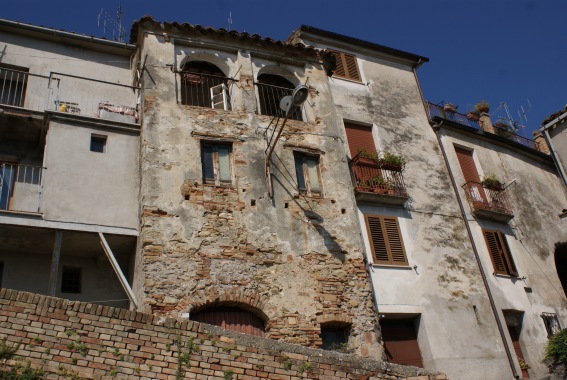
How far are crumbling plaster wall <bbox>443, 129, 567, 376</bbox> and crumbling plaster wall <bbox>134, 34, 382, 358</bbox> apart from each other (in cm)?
572

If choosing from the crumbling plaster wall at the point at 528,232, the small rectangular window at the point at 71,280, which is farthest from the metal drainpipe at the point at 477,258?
the small rectangular window at the point at 71,280

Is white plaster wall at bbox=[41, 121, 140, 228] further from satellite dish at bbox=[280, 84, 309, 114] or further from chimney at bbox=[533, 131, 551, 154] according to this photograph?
chimney at bbox=[533, 131, 551, 154]

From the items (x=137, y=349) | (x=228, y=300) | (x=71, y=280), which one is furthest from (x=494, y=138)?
(x=137, y=349)

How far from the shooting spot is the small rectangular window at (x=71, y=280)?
1348cm

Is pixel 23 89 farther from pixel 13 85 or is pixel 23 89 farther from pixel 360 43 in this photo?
pixel 360 43

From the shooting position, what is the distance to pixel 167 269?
40.2ft

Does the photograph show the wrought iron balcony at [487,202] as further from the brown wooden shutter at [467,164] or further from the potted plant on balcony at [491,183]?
the brown wooden shutter at [467,164]

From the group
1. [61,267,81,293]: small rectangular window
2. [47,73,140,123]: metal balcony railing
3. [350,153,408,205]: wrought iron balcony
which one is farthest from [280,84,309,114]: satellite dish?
[61,267,81,293]: small rectangular window

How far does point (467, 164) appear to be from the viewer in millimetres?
19969

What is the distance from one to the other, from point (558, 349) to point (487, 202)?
5901 mm

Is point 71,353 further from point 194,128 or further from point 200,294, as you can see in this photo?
point 194,128

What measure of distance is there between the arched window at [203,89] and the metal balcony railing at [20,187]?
432 centimetres

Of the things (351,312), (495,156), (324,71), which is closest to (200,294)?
(351,312)

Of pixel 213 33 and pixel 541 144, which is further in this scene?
pixel 541 144
